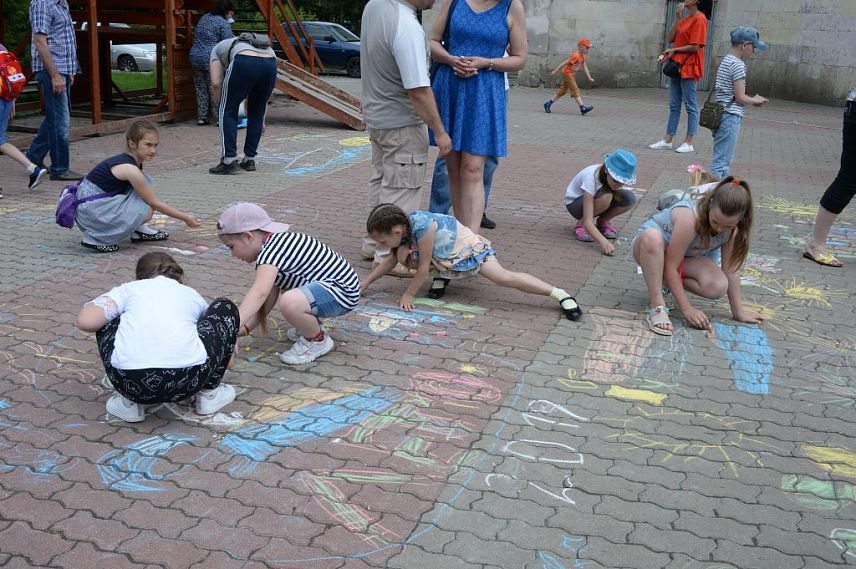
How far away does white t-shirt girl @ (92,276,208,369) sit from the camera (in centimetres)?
331

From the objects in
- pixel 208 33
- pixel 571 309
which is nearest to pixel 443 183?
pixel 571 309

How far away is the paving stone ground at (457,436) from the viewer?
2.81 meters

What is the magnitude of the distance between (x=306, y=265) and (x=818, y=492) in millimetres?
2343

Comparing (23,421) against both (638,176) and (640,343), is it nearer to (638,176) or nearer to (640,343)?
(640,343)

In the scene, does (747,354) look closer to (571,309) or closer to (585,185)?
(571,309)

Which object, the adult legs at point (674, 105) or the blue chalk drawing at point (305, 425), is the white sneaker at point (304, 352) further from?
the adult legs at point (674, 105)

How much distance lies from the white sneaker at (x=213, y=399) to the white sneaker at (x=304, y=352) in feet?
1.64

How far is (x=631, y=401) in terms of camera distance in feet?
12.8

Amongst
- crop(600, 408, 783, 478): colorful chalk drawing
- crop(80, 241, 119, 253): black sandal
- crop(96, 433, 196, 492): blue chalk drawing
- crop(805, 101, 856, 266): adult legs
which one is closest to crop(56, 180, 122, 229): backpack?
crop(80, 241, 119, 253): black sandal

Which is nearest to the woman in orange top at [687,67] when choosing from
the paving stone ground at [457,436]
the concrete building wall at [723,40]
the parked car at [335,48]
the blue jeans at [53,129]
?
the paving stone ground at [457,436]

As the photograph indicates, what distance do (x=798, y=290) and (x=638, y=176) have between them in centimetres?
400

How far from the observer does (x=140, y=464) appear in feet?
10.5

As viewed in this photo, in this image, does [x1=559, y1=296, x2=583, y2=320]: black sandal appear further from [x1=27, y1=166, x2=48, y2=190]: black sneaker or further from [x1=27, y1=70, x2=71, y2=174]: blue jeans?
[x1=27, y1=70, x2=71, y2=174]: blue jeans

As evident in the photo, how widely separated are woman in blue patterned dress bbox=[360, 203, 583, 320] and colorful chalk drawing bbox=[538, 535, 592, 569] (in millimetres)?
2116
